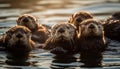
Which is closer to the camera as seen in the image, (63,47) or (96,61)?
(96,61)

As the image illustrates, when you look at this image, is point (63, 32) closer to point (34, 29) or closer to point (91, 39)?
point (91, 39)

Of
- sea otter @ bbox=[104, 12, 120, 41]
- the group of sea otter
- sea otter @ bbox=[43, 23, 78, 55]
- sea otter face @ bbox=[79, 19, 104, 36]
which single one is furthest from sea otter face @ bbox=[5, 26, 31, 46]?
sea otter @ bbox=[104, 12, 120, 41]

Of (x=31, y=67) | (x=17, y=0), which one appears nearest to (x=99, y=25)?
(x=31, y=67)

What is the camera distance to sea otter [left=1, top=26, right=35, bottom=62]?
12.2 metres

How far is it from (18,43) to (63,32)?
1114 mm

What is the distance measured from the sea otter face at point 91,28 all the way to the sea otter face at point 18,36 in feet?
4.44

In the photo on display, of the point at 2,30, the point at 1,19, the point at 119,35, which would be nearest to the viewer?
the point at 119,35

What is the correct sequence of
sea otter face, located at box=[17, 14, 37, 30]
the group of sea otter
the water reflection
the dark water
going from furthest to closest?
1. sea otter face, located at box=[17, 14, 37, 30]
2. the group of sea otter
3. the dark water
4. the water reflection

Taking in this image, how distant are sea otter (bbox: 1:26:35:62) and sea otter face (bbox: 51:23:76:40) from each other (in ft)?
2.23

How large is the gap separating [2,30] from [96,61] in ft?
14.7

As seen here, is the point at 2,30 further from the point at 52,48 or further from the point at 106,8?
the point at 106,8

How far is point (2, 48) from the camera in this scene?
1263 cm

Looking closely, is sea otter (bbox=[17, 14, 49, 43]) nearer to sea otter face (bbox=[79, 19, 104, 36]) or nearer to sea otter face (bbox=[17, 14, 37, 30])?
sea otter face (bbox=[17, 14, 37, 30])

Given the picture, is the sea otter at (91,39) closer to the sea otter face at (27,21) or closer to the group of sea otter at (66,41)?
the group of sea otter at (66,41)
